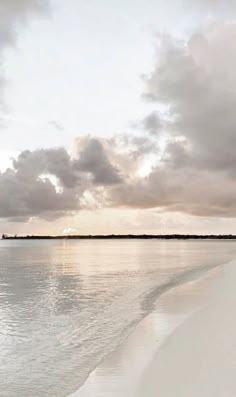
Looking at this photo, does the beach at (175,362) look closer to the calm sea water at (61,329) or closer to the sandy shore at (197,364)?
the sandy shore at (197,364)

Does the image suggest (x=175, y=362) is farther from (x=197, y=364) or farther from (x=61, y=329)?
(x=61, y=329)

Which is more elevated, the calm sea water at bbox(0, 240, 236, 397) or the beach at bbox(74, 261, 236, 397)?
the beach at bbox(74, 261, 236, 397)

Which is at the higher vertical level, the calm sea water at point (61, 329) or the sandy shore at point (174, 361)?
the sandy shore at point (174, 361)

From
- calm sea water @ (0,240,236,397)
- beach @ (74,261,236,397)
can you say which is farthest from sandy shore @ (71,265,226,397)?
calm sea water @ (0,240,236,397)

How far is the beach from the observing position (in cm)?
924

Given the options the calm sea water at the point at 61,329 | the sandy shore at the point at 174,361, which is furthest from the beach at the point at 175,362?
the calm sea water at the point at 61,329

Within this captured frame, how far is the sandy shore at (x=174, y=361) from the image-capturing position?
9289 millimetres

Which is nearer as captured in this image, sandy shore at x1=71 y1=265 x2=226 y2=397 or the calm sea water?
sandy shore at x1=71 y1=265 x2=226 y2=397

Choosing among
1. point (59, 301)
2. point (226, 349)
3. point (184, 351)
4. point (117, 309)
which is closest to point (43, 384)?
point (184, 351)

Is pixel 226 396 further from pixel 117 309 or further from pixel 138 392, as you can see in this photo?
pixel 117 309

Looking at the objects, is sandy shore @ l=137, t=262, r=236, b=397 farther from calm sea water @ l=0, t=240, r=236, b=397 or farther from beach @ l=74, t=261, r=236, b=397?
calm sea water @ l=0, t=240, r=236, b=397

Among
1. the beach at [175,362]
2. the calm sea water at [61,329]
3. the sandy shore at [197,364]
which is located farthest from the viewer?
the calm sea water at [61,329]

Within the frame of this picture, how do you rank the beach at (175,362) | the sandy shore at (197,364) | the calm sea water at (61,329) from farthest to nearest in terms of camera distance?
the calm sea water at (61,329)
the beach at (175,362)
the sandy shore at (197,364)

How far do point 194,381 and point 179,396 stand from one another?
85 centimetres
